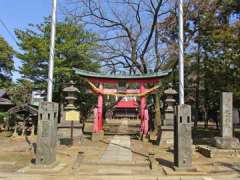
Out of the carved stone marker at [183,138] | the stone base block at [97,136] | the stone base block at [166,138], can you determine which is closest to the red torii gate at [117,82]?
the stone base block at [97,136]

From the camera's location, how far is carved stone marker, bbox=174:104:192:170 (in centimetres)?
1312

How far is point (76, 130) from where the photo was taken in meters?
24.4

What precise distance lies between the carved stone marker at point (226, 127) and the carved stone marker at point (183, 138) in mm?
5731

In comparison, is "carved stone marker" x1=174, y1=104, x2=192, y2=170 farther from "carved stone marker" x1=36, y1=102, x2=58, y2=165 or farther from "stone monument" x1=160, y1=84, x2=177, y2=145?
"stone monument" x1=160, y1=84, x2=177, y2=145

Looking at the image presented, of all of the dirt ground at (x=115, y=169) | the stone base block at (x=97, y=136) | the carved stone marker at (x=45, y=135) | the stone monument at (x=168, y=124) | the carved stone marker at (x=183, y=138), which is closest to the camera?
the dirt ground at (x=115, y=169)

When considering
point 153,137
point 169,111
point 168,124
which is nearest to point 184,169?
point 168,124

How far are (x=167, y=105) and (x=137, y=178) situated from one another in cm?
1468

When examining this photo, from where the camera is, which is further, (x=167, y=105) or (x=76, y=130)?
(x=167, y=105)

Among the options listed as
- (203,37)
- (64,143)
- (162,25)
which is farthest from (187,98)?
(64,143)

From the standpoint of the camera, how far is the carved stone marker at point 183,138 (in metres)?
13.1

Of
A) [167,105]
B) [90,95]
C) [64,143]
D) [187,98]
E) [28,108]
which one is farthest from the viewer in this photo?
[187,98]

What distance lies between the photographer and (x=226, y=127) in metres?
18.7

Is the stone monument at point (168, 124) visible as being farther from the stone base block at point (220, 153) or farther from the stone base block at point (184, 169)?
the stone base block at point (184, 169)

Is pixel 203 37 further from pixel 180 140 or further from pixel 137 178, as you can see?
pixel 137 178
